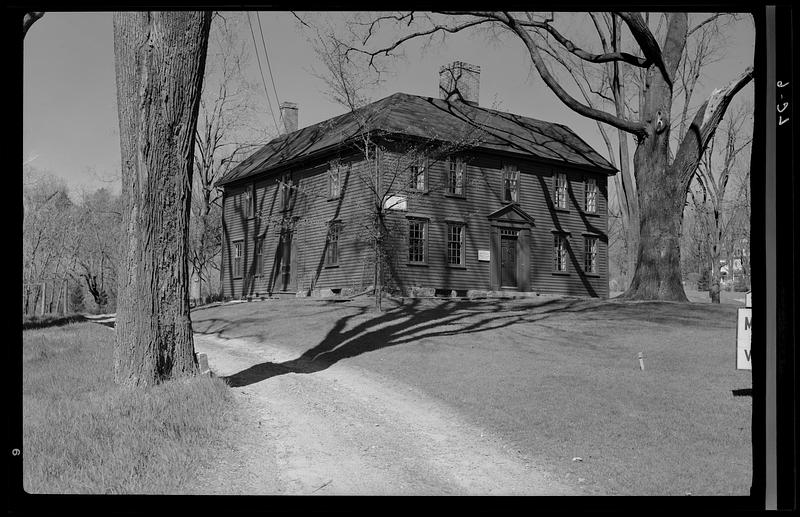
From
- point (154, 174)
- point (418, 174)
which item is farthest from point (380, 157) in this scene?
point (154, 174)

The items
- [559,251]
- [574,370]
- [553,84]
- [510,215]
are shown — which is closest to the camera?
[574,370]

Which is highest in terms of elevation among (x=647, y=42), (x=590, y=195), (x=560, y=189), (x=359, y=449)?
(x=647, y=42)

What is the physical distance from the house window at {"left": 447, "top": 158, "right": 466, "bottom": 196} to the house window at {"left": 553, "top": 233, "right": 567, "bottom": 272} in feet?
12.6

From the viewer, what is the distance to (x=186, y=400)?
7.34 metres

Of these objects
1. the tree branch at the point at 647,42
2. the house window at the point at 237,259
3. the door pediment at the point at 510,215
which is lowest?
the house window at the point at 237,259

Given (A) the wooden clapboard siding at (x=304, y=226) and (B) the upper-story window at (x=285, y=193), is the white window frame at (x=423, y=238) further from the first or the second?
(B) the upper-story window at (x=285, y=193)

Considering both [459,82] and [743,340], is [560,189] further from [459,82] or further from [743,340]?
[743,340]

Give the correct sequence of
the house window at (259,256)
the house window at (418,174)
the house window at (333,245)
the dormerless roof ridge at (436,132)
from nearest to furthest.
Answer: the house window at (418,174) → the dormerless roof ridge at (436,132) → the house window at (333,245) → the house window at (259,256)

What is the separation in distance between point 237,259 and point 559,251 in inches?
571

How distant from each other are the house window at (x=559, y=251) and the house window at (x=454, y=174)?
384cm

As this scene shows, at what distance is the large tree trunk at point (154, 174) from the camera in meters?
8.02

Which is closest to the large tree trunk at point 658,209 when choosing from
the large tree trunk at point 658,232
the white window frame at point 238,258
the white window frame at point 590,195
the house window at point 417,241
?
the large tree trunk at point 658,232

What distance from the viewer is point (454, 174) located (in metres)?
22.5
